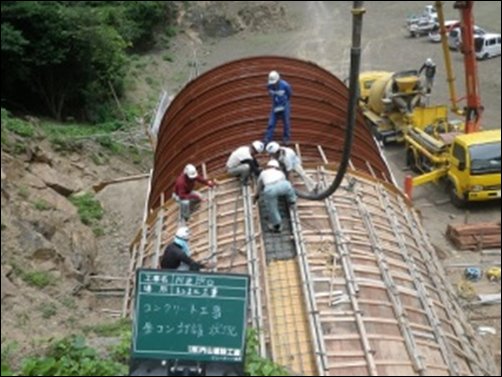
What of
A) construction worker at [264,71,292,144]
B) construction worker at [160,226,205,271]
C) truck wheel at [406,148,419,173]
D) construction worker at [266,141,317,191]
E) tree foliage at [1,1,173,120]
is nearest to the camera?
construction worker at [160,226,205,271]

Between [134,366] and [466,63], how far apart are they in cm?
1917

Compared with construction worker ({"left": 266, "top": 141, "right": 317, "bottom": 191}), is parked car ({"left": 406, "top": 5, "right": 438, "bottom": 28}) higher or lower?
higher

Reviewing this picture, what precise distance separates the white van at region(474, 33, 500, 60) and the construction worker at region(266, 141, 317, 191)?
3062 cm

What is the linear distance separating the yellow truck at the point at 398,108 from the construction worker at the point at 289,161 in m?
13.9

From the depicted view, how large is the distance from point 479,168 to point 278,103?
33.0 ft

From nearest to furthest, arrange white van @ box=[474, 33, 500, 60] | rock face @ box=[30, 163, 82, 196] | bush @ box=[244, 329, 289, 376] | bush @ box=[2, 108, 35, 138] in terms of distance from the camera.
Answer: bush @ box=[244, 329, 289, 376], rock face @ box=[30, 163, 82, 196], bush @ box=[2, 108, 35, 138], white van @ box=[474, 33, 500, 60]

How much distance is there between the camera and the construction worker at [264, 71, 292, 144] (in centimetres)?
1372

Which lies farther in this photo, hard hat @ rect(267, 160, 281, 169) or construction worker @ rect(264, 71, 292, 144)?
construction worker @ rect(264, 71, 292, 144)

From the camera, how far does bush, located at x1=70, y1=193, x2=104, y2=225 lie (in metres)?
18.3

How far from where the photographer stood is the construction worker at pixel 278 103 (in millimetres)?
13719

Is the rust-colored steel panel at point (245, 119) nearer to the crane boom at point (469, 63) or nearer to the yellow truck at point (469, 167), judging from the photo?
the yellow truck at point (469, 167)

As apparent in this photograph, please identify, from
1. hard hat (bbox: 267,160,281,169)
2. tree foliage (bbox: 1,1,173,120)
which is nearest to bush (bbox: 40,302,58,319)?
hard hat (bbox: 267,160,281,169)

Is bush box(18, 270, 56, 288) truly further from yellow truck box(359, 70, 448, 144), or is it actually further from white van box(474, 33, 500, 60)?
white van box(474, 33, 500, 60)

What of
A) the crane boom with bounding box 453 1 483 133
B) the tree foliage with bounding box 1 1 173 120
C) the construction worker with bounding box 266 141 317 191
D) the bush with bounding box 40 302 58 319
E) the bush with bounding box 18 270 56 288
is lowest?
the bush with bounding box 40 302 58 319
